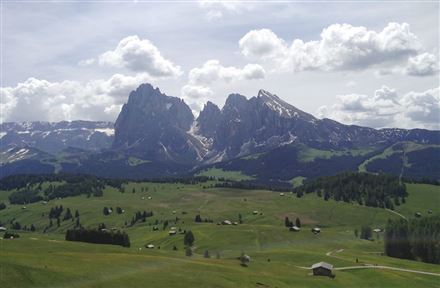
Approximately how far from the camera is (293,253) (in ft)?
589

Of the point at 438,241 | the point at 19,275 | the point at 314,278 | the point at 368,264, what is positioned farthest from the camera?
the point at 438,241

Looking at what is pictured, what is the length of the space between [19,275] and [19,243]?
201ft

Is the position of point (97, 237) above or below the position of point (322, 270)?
above

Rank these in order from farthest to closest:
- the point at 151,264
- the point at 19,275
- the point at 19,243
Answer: the point at 19,243 < the point at 151,264 < the point at 19,275

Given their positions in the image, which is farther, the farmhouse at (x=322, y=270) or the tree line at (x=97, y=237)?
the tree line at (x=97, y=237)

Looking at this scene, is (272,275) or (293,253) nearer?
(272,275)

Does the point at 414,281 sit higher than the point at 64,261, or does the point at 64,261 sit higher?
the point at 64,261

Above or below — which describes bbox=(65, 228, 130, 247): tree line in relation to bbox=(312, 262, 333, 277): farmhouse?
above

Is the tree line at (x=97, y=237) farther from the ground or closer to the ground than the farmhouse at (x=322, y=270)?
farther from the ground

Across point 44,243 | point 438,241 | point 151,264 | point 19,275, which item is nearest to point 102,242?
point 44,243

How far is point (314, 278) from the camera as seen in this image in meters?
131

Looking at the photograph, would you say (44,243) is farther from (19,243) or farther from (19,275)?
(19,275)

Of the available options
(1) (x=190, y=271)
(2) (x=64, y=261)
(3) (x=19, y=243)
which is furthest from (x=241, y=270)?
(3) (x=19, y=243)

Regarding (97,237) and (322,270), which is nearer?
(322,270)
